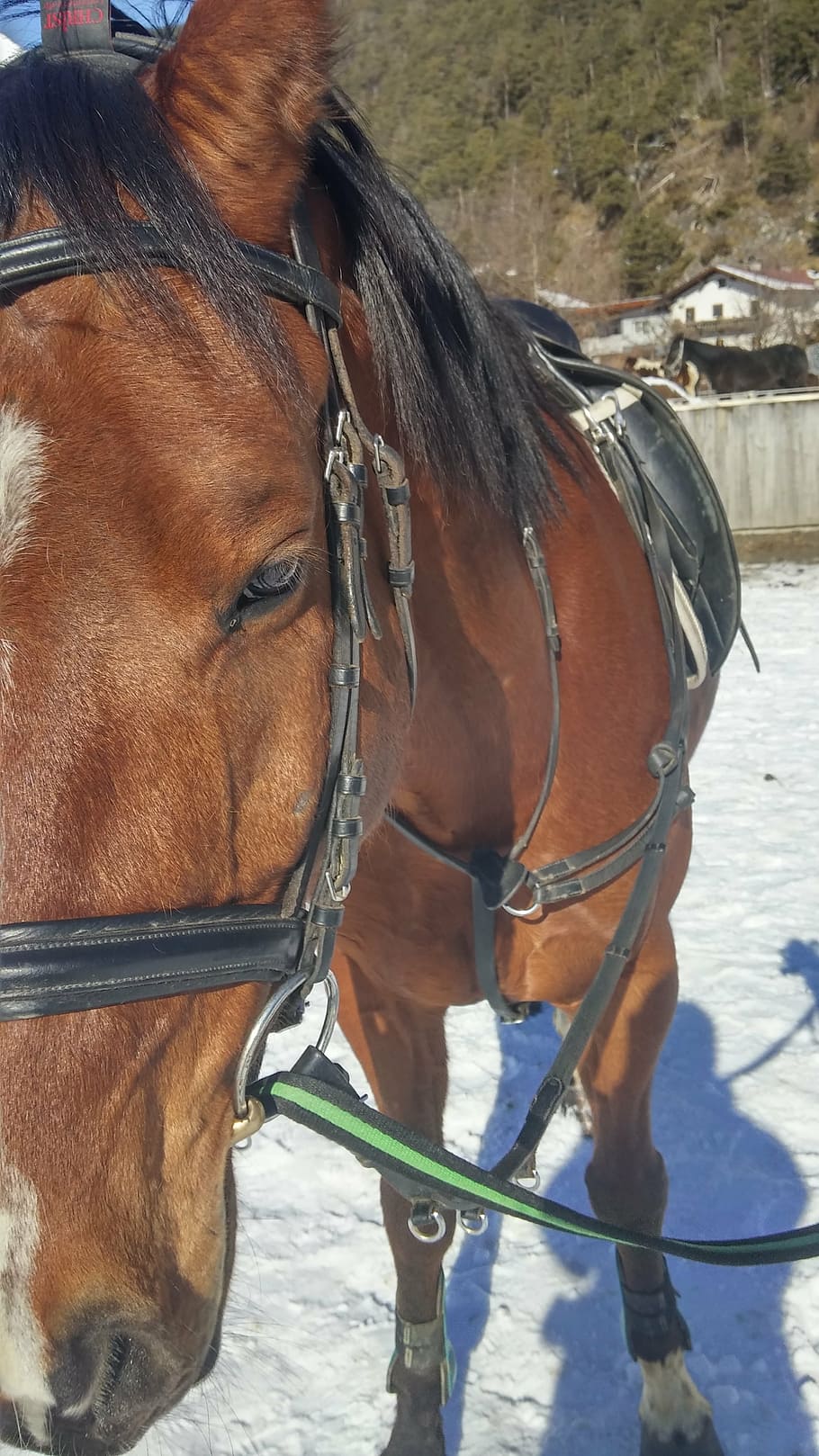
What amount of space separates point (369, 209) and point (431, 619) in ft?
1.87

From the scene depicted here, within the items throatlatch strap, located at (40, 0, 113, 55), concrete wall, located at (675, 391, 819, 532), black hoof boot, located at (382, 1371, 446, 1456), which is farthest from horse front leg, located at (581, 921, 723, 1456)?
concrete wall, located at (675, 391, 819, 532)

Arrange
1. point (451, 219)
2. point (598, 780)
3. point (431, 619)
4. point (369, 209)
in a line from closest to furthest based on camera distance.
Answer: point (369, 209) → point (431, 619) → point (598, 780) → point (451, 219)

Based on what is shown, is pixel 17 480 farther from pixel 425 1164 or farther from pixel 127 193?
pixel 425 1164

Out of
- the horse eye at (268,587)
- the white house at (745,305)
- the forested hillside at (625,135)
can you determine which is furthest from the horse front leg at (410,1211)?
the forested hillside at (625,135)

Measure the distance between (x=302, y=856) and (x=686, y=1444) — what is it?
6.69ft

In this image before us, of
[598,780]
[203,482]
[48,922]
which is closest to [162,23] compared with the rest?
[203,482]

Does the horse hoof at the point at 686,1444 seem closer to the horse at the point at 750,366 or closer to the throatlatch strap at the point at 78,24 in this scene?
the throatlatch strap at the point at 78,24

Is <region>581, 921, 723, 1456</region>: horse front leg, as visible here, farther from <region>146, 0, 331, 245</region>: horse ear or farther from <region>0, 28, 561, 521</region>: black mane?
<region>146, 0, 331, 245</region>: horse ear

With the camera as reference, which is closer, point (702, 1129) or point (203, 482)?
point (203, 482)

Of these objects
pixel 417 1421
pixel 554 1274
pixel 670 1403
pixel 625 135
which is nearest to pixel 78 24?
pixel 417 1421

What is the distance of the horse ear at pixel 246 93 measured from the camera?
970 millimetres

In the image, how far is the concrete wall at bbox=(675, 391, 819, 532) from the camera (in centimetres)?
1226

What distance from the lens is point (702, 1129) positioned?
3.05 meters

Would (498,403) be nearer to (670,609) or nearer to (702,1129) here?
(670,609)
